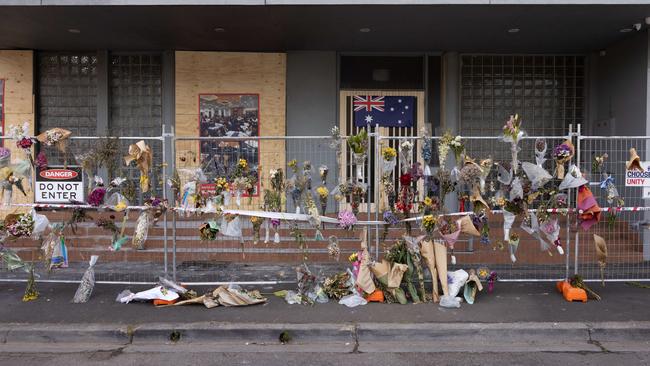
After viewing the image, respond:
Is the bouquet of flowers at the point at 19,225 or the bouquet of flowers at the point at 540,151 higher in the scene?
the bouquet of flowers at the point at 540,151

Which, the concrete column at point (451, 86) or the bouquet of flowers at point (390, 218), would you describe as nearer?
the bouquet of flowers at point (390, 218)

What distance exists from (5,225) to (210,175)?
2425 millimetres

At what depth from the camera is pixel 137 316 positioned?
19.1 feet

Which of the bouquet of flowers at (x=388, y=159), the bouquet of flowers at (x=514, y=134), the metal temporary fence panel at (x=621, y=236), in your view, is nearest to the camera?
the bouquet of flowers at (x=514, y=134)

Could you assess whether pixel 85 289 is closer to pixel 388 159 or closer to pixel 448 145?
Answer: pixel 388 159

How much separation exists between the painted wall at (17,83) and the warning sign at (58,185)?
13.9 ft

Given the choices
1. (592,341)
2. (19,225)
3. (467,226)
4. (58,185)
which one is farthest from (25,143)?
(592,341)

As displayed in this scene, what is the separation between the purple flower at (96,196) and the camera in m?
6.40

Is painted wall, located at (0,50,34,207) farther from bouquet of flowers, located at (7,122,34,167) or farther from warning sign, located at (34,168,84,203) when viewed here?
warning sign, located at (34,168,84,203)

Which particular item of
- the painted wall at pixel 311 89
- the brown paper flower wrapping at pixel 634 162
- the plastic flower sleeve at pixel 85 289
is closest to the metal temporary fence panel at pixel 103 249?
the plastic flower sleeve at pixel 85 289

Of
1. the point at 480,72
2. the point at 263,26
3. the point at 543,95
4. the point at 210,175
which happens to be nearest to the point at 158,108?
the point at 263,26

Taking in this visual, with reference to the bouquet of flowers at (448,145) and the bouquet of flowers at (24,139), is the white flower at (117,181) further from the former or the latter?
the bouquet of flowers at (448,145)

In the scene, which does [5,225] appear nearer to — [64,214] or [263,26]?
[64,214]

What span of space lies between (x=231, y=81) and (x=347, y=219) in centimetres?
482
